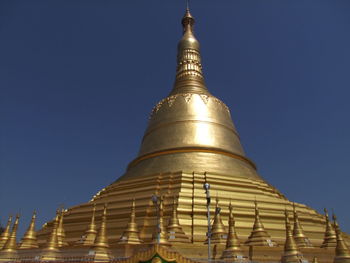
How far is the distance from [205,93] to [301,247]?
12.1 meters

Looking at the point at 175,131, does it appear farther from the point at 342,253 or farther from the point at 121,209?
the point at 342,253

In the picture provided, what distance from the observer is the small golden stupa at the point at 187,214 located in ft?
32.7

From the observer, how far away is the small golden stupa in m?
9.97

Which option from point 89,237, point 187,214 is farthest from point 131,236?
point 187,214

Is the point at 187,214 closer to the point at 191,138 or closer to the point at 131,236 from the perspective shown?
the point at 131,236

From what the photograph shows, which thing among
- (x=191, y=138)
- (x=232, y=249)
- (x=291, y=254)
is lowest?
(x=291, y=254)

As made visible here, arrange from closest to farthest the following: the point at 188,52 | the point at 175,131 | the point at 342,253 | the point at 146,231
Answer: the point at 342,253, the point at 146,231, the point at 175,131, the point at 188,52

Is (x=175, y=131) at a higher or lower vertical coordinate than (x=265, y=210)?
higher

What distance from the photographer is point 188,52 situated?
2375 centimetres

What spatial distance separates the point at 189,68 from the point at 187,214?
13.1 metres

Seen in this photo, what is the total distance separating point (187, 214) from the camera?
1234 centimetres

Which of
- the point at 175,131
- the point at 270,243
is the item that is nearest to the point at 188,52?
the point at 175,131

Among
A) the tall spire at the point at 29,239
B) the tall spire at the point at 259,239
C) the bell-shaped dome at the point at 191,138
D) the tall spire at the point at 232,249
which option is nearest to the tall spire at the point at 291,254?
the tall spire at the point at 259,239

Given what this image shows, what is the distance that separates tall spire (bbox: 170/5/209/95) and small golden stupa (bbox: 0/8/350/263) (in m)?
0.10
